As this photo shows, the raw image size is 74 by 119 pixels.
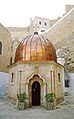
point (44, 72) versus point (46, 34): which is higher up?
point (46, 34)

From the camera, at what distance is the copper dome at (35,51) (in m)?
12.4

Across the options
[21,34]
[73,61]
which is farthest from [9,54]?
[21,34]

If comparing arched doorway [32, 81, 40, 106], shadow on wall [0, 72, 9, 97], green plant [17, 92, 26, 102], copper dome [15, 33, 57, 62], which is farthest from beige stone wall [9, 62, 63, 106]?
shadow on wall [0, 72, 9, 97]

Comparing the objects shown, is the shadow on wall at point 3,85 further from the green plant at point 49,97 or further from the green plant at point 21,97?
the green plant at point 49,97

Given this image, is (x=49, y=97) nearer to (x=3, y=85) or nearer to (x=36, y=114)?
(x=36, y=114)

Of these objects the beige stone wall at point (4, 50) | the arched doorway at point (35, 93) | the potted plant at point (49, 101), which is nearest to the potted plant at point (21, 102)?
the potted plant at point (49, 101)

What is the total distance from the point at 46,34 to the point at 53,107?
1092 inches

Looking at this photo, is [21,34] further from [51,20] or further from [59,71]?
[59,71]

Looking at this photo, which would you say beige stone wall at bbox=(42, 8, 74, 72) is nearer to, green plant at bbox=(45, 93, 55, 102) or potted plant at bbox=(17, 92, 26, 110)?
green plant at bbox=(45, 93, 55, 102)

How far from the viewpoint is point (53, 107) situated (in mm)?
10930

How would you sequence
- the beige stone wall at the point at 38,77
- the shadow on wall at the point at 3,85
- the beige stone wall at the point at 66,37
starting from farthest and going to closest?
1. the beige stone wall at the point at 66,37
2. the shadow on wall at the point at 3,85
3. the beige stone wall at the point at 38,77

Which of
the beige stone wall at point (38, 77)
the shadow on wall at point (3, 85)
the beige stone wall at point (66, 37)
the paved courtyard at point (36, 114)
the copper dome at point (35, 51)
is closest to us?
the paved courtyard at point (36, 114)

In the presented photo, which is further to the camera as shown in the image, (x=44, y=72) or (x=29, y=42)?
(x=29, y=42)

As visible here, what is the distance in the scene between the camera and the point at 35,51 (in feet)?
40.9
